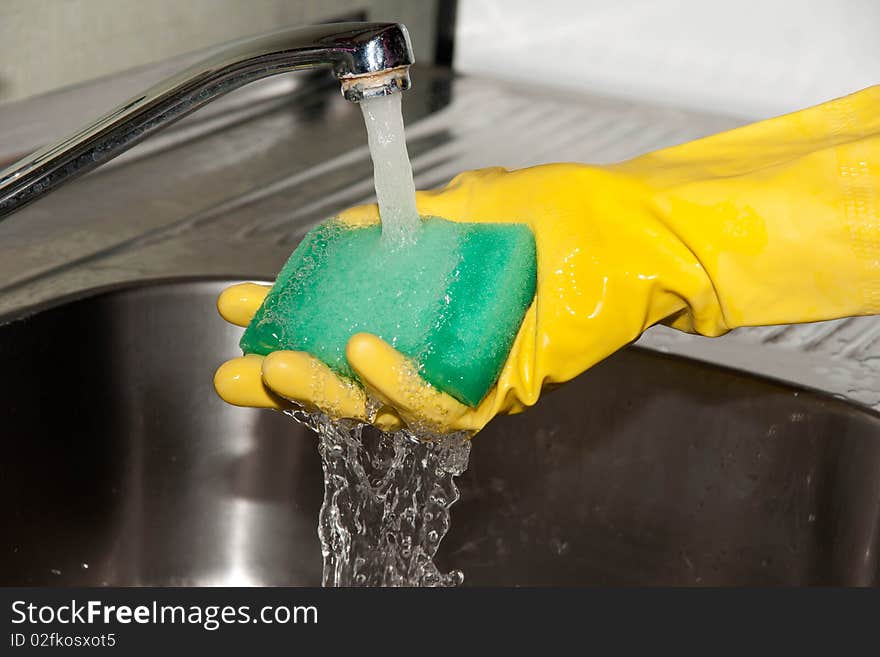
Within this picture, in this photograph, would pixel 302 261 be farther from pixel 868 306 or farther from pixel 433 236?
pixel 868 306

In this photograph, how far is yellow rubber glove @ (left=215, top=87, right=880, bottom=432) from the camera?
0.69 meters

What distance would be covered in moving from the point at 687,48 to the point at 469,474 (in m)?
0.77

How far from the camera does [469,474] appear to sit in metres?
0.98

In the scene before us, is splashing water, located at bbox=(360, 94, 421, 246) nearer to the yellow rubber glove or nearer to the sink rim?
the yellow rubber glove

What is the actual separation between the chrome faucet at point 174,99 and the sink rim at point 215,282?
10.9 inches

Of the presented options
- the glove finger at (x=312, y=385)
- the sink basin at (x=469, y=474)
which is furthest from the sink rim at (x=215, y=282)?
the glove finger at (x=312, y=385)

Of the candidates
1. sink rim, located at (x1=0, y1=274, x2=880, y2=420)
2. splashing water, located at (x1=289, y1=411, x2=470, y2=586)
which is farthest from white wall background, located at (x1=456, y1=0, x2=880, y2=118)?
splashing water, located at (x1=289, y1=411, x2=470, y2=586)

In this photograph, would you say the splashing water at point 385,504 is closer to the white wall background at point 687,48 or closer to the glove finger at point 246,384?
the glove finger at point 246,384

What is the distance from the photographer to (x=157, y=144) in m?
1.27

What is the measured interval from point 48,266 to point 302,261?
365 mm

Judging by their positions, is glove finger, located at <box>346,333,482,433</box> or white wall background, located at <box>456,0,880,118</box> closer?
glove finger, located at <box>346,333,482,433</box>

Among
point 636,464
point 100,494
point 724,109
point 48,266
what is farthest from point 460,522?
point 724,109

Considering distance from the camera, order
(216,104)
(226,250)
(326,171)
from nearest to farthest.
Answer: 1. (226,250)
2. (326,171)
3. (216,104)

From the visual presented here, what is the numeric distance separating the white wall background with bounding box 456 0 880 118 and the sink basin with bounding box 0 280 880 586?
0.72 metres
